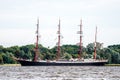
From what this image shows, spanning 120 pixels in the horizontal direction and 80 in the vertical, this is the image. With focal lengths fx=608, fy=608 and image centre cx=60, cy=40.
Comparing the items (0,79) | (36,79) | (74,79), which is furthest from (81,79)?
(0,79)

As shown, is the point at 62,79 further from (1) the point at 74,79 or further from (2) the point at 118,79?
(2) the point at 118,79

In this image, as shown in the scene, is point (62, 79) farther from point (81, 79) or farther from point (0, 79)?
point (0, 79)

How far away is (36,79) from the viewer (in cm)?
10462

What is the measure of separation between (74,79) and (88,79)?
249 cm

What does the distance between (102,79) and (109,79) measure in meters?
1.24

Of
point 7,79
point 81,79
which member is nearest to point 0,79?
point 7,79

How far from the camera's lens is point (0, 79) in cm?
10094

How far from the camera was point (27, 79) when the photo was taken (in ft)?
341

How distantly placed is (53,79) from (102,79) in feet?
28.4

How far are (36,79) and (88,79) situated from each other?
9.36 metres

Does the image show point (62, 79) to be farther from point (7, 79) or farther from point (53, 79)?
point (7, 79)

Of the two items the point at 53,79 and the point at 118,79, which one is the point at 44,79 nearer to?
the point at 53,79

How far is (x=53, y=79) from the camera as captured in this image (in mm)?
105812

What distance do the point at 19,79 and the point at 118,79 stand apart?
1749cm
